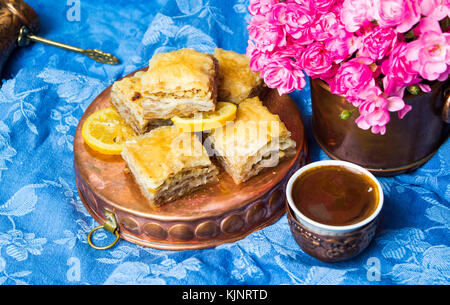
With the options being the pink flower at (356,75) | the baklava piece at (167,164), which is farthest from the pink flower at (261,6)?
the baklava piece at (167,164)

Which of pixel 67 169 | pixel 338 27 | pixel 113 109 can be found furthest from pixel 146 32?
pixel 338 27

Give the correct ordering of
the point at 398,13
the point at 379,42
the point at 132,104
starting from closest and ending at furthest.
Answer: the point at 398,13 → the point at 379,42 → the point at 132,104

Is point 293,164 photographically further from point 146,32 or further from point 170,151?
point 146,32

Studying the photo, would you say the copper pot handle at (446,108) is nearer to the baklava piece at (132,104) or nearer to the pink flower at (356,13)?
the pink flower at (356,13)

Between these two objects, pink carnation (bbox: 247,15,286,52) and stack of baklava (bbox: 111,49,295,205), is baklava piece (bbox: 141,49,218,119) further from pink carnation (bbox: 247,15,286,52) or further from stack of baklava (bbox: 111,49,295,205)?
pink carnation (bbox: 247,15,286,52)

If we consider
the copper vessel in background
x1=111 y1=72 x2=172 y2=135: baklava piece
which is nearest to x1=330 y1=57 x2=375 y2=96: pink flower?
x1=111 y1=72 x2=172 y2=135: baklava piece

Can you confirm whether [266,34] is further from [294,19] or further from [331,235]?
[331,235]

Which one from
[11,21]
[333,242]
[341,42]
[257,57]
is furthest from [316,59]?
[11,21]
